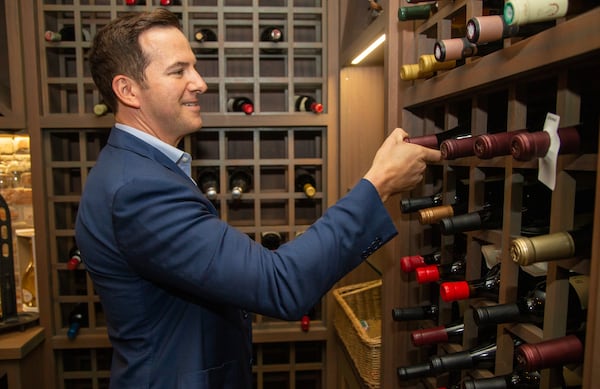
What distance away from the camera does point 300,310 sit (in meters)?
0.70

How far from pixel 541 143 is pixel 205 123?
141 centimetres

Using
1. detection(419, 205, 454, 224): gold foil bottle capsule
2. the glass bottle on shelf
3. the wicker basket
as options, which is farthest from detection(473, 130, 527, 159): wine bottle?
the glass bottle on shelf

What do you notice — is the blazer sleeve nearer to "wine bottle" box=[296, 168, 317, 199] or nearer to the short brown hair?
the short brown hair

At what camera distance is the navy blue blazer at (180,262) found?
674 millimetres

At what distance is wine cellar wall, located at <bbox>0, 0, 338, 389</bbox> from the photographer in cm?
165

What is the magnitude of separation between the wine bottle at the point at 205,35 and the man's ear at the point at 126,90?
89 centimetres

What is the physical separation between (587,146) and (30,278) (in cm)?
206

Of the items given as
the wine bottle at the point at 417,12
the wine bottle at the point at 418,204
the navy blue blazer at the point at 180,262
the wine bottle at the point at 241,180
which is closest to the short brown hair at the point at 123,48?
the navy blue blazer at the point at 180,262

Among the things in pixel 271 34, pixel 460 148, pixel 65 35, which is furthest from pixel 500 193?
pixel 65 35

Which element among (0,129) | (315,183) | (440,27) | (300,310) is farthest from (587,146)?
(0,129)

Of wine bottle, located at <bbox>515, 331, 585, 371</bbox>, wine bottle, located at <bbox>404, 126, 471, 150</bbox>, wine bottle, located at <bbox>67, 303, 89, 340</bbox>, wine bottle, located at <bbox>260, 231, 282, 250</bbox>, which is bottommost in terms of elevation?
wine bottle, located at <bbox>67, 303, 89, 340</bbox>

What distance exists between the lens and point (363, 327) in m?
1.27

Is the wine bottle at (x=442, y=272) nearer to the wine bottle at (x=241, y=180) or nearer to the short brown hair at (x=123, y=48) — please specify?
the short brown hair at (x=123, y=48)

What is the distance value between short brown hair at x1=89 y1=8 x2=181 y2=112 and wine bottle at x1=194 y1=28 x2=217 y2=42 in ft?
2.63
